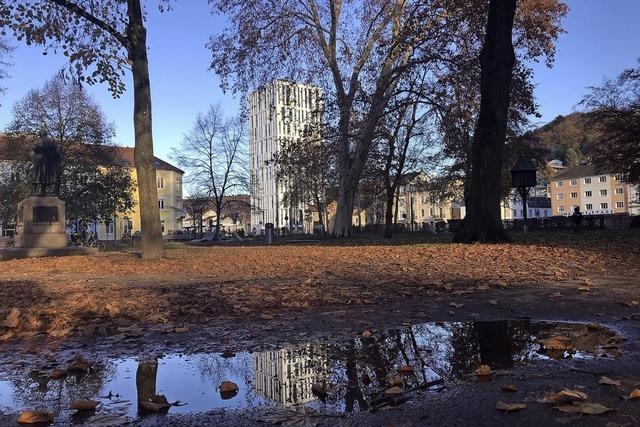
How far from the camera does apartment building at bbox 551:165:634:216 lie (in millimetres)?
112500

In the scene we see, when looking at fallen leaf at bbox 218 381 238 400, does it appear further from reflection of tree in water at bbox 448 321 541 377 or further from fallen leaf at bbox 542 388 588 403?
fallen leaf at bbox 542 388 588 403

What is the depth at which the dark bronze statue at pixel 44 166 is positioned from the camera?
2353 cm

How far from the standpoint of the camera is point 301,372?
4305mm

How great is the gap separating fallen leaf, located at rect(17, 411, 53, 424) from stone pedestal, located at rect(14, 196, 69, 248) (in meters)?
21.0

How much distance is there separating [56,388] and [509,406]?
10.4 feet

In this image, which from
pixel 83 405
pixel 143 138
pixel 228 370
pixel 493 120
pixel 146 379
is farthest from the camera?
pixel 493 120

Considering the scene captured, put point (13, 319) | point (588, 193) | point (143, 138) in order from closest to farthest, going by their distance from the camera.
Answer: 1. point (13, 319)
2. point (143, 138)
3. point (588, 193)

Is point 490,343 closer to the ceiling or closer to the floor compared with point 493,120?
closer to the floor

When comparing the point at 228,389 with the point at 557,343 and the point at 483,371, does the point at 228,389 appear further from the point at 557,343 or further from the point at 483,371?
the point at 557,343

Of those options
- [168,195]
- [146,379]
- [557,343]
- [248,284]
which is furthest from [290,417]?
[168,195]

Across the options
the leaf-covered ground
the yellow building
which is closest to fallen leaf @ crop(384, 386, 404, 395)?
the leaf-covered ground

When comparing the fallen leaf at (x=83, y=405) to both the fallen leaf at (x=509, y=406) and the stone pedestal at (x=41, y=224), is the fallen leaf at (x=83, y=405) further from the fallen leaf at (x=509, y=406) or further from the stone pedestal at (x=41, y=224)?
the stone pedestal at (x=41, y=224)

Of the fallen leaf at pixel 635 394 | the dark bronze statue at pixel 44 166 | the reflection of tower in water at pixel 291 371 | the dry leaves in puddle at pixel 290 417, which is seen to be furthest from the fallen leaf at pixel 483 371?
the dark bronze statue at pixel 44 166

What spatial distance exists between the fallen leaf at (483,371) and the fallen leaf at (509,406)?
24.8 inches
